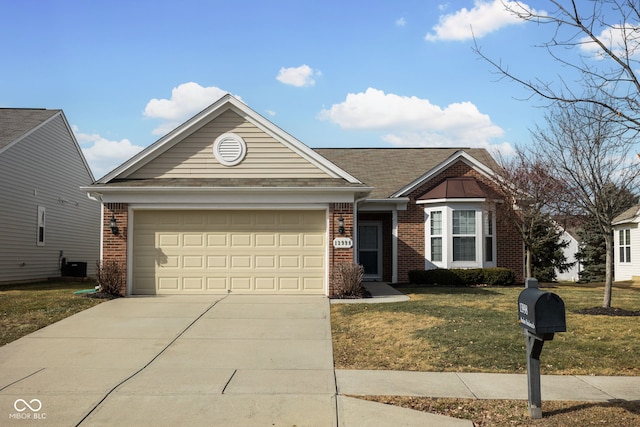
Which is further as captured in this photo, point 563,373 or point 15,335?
point 15,335

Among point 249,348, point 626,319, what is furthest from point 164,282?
point 626,319

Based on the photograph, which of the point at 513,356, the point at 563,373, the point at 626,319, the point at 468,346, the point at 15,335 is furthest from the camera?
the point at 626,319

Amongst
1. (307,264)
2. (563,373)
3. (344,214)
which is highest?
(344,214)

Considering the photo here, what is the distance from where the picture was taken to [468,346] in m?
9.23

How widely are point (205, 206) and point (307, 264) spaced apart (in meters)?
3.05

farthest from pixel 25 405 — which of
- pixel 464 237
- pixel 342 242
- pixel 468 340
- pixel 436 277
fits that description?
pixel 464 237

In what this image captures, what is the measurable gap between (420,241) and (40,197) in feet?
49.9

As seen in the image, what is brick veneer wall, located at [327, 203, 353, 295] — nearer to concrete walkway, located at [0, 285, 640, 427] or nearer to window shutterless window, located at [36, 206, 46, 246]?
concrete walkway, located at [0, 285, 640, 427]

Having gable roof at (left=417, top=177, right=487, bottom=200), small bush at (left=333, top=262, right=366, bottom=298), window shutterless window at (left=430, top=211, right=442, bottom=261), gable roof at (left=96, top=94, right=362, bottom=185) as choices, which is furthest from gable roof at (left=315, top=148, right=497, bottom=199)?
small bush at (left=333, top=262, right=366, bottom=298)

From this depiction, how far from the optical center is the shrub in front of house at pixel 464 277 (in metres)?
18.4

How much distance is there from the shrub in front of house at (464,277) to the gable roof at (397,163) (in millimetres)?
2958

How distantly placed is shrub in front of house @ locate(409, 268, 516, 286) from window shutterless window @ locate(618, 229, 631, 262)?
11.5 metres

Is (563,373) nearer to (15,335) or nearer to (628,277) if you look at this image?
(15,335)

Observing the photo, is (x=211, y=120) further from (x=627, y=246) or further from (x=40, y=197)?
(x=627, y=246)
